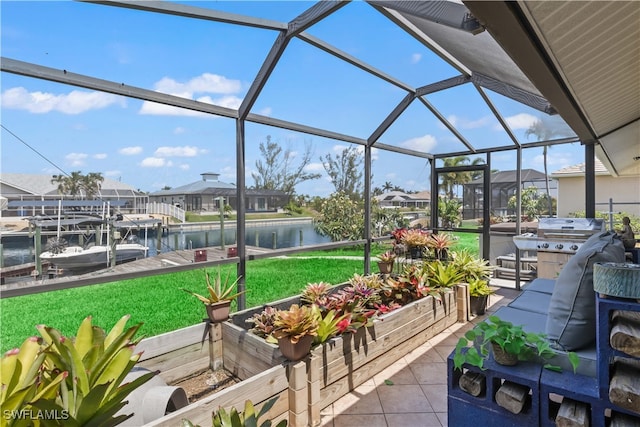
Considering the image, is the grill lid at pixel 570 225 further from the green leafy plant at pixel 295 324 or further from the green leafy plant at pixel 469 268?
the green leafy plant at pixel 295 324

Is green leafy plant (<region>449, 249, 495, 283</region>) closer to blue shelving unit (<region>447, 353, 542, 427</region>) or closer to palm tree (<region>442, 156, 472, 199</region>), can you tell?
palm tree (<region>442, 156, 472, 199</region>)

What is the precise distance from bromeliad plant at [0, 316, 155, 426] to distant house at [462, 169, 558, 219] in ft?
18.2

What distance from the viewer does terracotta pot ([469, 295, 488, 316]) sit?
3.94 m

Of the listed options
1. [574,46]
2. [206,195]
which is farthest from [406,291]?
[574,46]

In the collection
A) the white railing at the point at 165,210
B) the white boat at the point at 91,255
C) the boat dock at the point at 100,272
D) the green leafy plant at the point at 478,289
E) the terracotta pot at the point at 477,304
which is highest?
the white railing at the point at 165,210

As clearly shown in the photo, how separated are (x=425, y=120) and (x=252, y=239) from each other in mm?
3159

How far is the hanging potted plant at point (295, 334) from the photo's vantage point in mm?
1968

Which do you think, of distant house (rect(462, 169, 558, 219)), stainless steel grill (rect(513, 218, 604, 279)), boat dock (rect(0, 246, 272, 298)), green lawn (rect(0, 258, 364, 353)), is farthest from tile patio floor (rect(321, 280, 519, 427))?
distant house (rect(462, 169, 558, 219))

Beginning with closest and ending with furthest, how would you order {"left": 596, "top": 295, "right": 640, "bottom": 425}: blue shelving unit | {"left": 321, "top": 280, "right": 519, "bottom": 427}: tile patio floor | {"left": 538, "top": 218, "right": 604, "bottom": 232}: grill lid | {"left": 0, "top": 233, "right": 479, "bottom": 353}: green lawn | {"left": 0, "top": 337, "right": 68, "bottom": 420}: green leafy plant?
{"left": 0, "top": 337, "right": 68, "bottom": 420}: green leafy plant
{"left": 596, "top": 295, "right": 640, "bottom": 425}: blue shelving unit
{"left": 321, "top": 280, "right": 519, "bottom": 427}: tile patio floor
{"left": 0, "top": 233, "right": 479, "bottom": 353}: green lawn
{"left": 538, "top": 218, "right": 604, "bottom": 232}: grill lid

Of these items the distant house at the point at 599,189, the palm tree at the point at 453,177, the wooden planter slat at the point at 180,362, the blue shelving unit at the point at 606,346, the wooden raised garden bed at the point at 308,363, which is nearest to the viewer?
the blue shelving unit at the point at 606,346

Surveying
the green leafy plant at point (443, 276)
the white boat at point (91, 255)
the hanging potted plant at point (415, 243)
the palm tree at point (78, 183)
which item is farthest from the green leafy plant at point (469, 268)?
the palm tree at point (78, 183)

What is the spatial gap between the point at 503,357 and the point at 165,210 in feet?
9.62

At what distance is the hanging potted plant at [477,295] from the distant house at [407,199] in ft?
7.77

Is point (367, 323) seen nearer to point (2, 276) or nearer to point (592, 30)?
point (592, 30)
